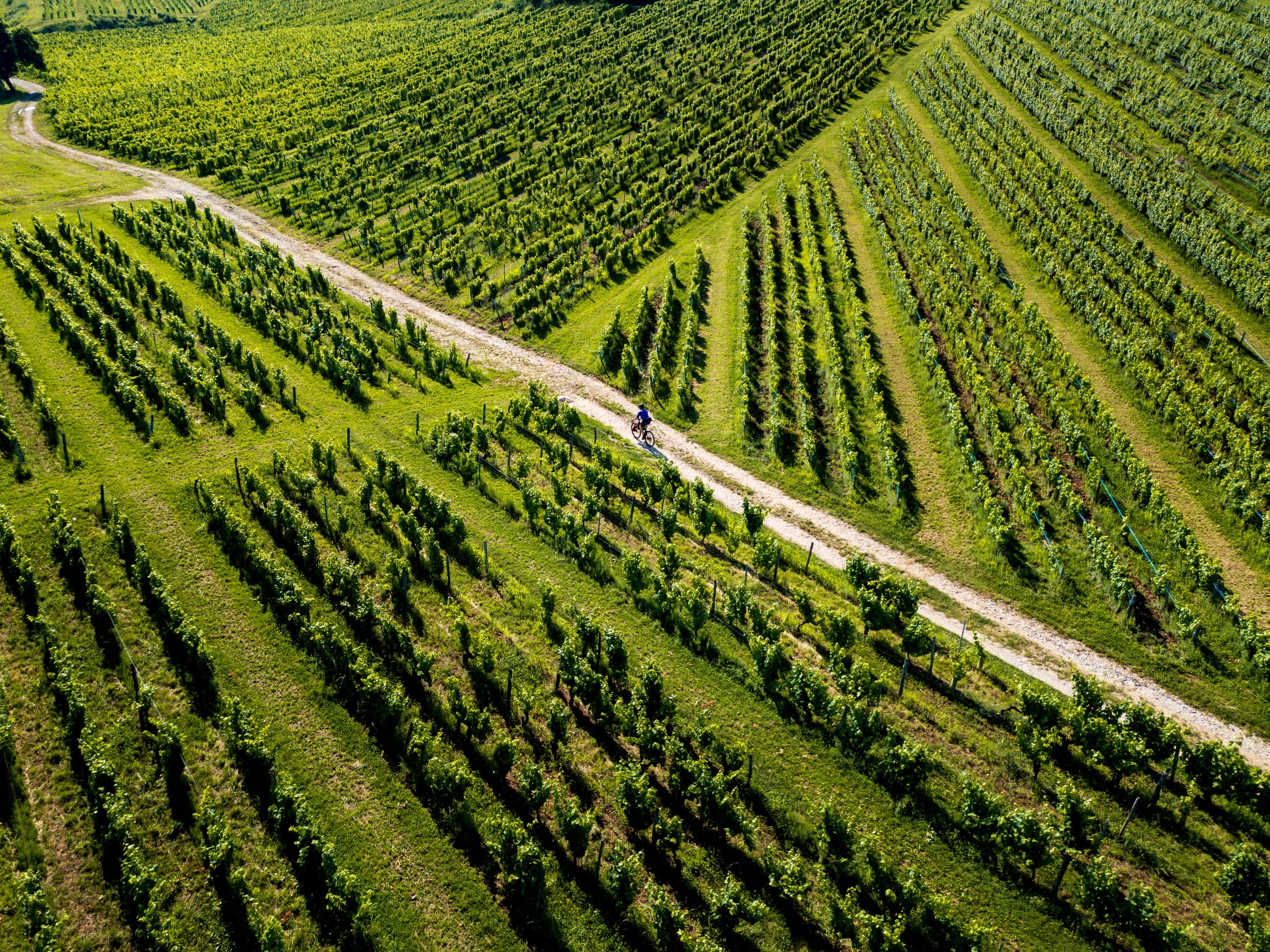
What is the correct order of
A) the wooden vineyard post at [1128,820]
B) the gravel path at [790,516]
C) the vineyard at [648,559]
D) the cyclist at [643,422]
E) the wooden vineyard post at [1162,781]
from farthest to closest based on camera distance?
1. the cyclist at [643,422]
2. the gravel path at [790,516]
3. the wooden vineyard post at [1162,781]
4. the wooden vineyard post at [1128,820]
5. the vineyard at [648,559]

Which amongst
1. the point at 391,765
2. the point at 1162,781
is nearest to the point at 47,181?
the point at 391,765

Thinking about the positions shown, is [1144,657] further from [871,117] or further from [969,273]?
[871,117]

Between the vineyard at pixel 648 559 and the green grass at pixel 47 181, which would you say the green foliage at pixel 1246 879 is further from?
the green grass at pixel 47 181

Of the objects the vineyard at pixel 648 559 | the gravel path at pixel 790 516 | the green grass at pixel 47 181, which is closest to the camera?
the vineyard at pixel 648 559

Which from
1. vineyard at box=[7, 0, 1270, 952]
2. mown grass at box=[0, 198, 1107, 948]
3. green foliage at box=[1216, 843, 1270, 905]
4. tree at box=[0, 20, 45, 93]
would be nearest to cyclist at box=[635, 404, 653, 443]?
vineyard at box=[7, 0, 1270, 952]

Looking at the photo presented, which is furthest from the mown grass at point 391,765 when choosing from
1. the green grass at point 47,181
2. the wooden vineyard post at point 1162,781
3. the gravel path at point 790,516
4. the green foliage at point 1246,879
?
the green grass at point 47,181

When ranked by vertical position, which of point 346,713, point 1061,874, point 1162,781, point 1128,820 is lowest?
point 346,713

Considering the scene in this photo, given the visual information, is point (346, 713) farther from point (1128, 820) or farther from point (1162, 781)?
point (1162, 781)
